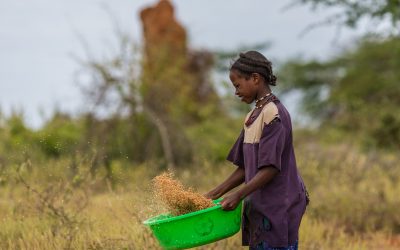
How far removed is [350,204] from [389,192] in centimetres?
106

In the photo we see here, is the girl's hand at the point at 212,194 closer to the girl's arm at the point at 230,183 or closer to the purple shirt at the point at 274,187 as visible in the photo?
the girl's arm at the point at 230,183

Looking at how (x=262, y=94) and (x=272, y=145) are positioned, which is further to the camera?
(x=262, y=94)

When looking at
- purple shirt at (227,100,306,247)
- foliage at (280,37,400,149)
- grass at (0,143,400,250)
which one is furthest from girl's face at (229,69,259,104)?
foliage at (280,37,400,149)

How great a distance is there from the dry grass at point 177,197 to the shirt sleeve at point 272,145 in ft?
1.62

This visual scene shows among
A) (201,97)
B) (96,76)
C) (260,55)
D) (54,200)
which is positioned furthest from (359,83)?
(260,55)

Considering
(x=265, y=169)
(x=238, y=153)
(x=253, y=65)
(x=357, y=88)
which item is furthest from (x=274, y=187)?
(x=357, y=88)

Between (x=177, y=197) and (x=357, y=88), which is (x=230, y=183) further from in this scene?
(x=357, y=88)

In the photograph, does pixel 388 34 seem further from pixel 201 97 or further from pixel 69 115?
pixel 201 97

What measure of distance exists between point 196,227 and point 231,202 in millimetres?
293

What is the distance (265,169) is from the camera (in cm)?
437

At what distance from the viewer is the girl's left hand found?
440 cm

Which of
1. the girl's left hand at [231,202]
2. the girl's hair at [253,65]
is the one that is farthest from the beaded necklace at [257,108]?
the girl's left hand at [231,202]

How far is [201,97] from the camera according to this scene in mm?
23062

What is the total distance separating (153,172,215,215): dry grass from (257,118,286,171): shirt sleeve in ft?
1.62
